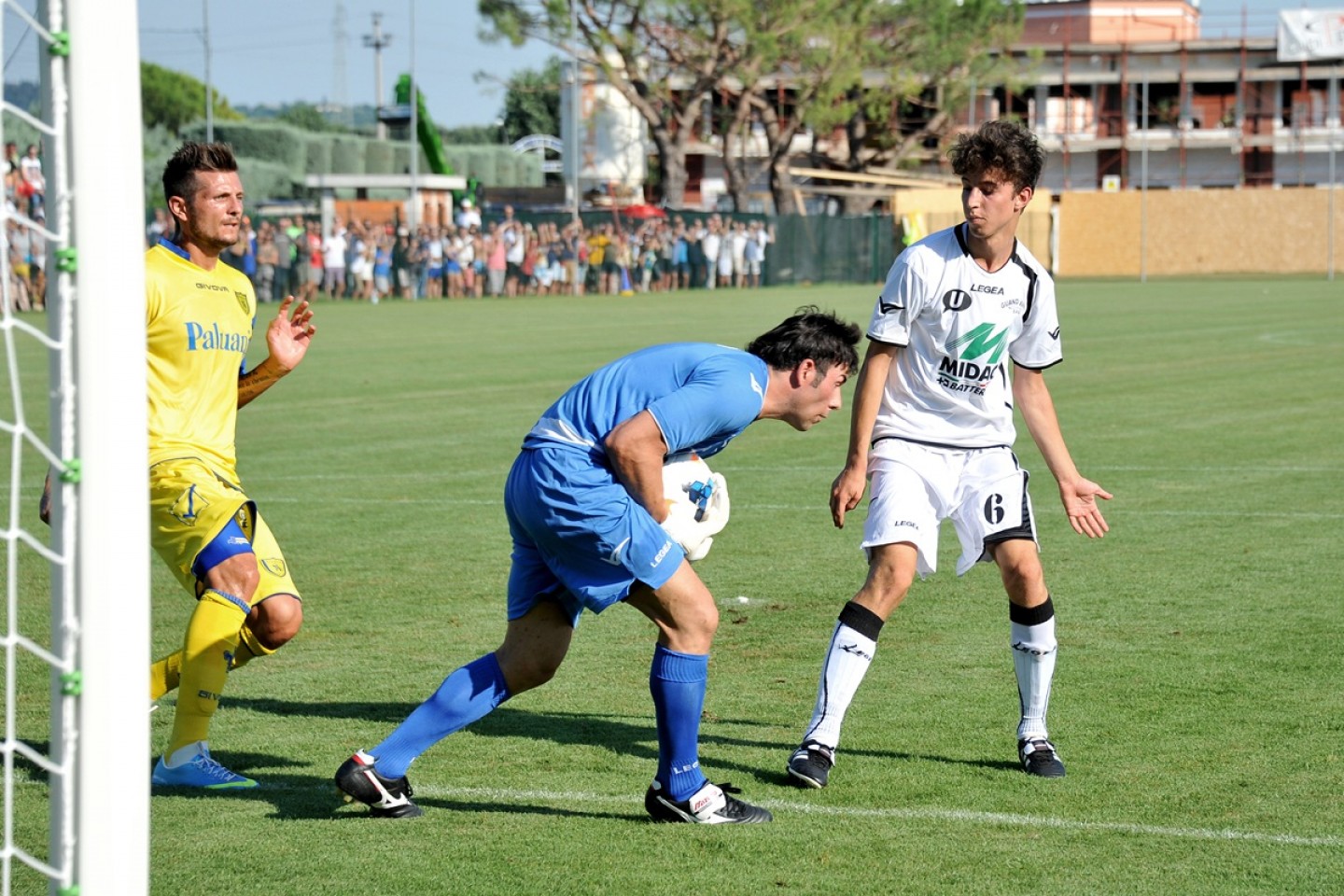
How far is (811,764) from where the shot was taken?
5516 mm

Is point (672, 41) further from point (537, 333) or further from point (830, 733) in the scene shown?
point (830, 733)

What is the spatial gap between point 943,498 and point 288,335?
2380 millimetres

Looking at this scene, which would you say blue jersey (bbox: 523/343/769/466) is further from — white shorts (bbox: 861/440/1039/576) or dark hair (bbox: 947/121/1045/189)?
dark hair (bbox: 947/121/1045/189)

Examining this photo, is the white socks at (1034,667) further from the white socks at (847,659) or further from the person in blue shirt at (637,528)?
the person in blue shirt at (637,528)

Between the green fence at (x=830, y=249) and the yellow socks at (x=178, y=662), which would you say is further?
the green fence at (x=830, y=249)

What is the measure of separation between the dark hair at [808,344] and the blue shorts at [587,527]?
62 cm

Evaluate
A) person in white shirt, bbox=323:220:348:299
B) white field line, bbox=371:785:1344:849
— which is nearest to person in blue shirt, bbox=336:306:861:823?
white field line, bbox=371:785:1344:849

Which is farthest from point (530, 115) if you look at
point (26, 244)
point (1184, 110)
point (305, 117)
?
point (26, 244)

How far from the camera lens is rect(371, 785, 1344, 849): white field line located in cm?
491

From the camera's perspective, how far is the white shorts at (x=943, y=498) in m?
5.75

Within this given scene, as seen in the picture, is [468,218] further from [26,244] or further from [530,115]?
[530,115]

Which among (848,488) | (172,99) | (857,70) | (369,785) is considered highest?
(172,99)

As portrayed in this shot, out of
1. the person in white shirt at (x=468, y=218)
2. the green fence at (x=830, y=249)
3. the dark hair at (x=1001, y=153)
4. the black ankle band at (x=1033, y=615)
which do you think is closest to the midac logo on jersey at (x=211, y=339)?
the dark hair at (x=1001, y=153)

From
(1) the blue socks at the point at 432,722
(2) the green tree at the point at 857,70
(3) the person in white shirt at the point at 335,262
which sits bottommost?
(1) the blue socks at the point at 432,722
